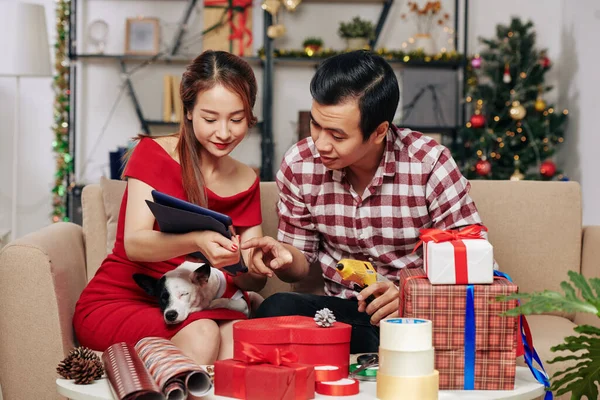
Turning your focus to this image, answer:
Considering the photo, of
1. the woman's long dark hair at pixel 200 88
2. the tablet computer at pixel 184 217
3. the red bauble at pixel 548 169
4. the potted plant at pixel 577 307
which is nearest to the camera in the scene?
the potted plant at pixel 577 307

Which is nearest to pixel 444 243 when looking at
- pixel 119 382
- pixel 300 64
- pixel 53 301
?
pixel 119 382

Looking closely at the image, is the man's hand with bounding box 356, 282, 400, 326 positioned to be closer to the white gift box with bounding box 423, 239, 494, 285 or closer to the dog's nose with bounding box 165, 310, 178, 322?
the white gift box with bounding box 423, 239, 494, 285

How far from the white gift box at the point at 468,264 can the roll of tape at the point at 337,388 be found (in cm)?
24

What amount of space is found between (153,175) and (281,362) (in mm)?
802

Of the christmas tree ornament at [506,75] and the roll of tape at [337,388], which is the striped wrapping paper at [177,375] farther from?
the christmas tree ornament at [506,75]

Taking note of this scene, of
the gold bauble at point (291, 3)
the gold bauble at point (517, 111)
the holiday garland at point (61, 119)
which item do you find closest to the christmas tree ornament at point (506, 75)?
the gold bauble at point (517, 111)

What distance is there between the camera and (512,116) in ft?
16.6

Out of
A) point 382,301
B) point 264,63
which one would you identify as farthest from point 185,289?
point 264,63

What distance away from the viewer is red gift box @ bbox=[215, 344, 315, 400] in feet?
4.46

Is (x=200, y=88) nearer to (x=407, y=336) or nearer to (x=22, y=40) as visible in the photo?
(x=407, y=336)

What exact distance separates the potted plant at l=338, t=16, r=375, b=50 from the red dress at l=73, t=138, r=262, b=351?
3.45 metres

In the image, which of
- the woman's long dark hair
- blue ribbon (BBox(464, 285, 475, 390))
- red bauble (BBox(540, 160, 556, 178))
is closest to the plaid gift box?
blue ribbon (BBox(464, 285, 475, 390))

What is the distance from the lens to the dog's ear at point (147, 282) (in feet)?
6.40

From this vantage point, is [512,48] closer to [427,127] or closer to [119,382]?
[427,127]
